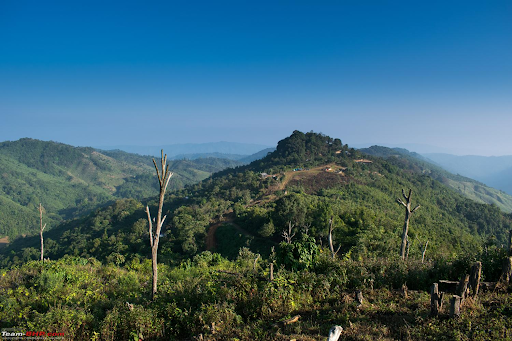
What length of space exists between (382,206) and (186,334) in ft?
143

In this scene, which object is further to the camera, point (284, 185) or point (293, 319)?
point (284, 185)

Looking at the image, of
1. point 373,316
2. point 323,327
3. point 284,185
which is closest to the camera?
point 323,327

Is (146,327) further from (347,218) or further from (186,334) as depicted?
(347,218)

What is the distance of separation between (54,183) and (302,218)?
17593cm

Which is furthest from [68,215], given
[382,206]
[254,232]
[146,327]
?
[146,327]

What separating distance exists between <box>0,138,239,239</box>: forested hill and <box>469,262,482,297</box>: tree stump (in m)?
120

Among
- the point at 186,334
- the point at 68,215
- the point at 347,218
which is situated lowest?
the point at 68,215

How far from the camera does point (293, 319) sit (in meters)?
5.63

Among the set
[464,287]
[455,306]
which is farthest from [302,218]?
[455,306]

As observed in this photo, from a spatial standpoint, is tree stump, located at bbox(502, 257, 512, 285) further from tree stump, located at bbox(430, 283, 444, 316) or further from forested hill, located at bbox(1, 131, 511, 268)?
tree stump, located at bbox(430, 283, 444, 316)

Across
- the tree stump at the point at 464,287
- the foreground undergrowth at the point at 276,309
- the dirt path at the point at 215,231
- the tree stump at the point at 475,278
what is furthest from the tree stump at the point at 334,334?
the dirt path at the point at 215,231

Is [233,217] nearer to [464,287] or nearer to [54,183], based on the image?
[464,287]

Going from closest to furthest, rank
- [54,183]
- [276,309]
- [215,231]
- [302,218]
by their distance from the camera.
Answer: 1. [276,309]
2. [302,218]
3. [215,231]
4. [54,183]

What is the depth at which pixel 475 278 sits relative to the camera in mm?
5895
